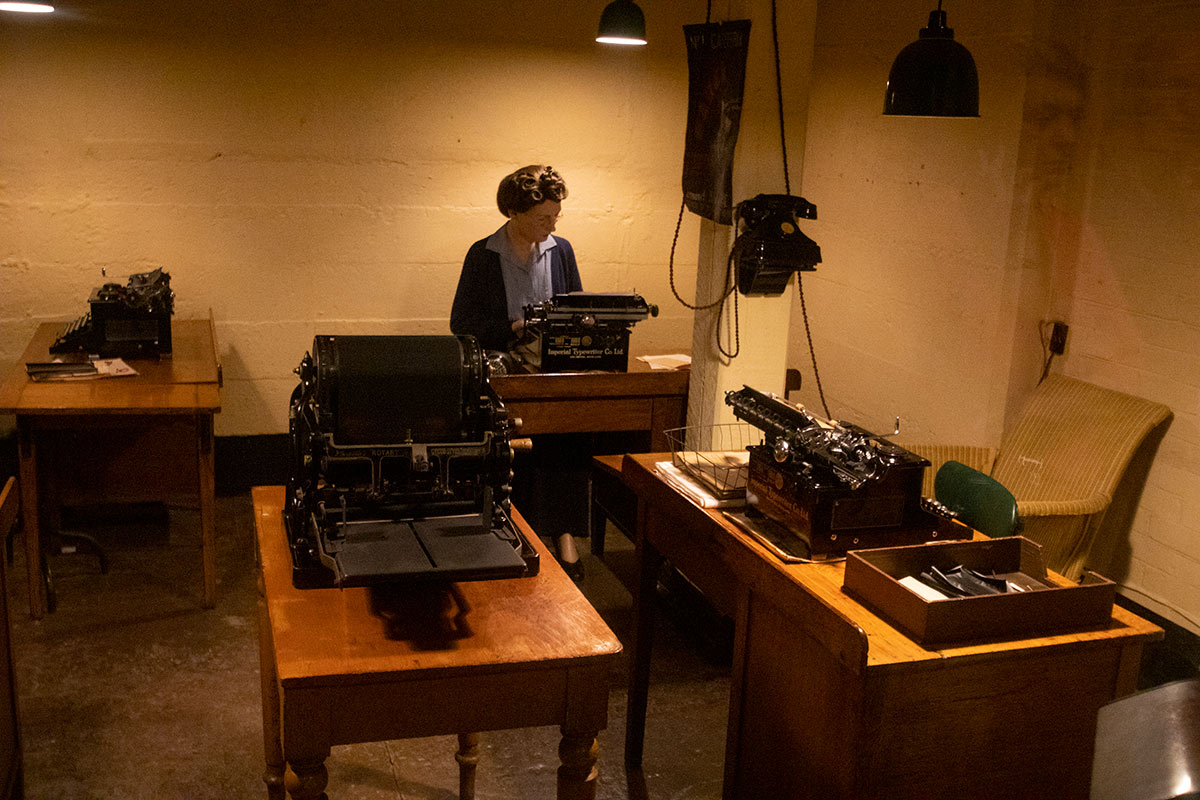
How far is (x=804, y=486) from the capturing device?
2.51 metres

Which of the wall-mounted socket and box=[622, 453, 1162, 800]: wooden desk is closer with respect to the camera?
box=[622, 453, 1162, 800]: wooden desk

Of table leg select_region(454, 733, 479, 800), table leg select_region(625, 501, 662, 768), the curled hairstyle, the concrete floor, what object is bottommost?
the concrete floor

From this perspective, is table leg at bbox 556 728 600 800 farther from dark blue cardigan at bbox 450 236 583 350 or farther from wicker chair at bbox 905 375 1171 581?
dark blue cardigan at bbox 450 236 583 350

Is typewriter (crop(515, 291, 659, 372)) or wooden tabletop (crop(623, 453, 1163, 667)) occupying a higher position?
typewriter (crop(515, 291, 659, 372))

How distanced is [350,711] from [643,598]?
1339 millimetres

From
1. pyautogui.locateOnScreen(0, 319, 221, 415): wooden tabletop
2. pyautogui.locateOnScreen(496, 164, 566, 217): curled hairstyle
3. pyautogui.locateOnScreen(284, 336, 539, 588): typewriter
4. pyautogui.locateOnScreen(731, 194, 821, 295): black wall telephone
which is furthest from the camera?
pyautogui.locateOnScreen(496, 164, 566, 217): curled hairstyle

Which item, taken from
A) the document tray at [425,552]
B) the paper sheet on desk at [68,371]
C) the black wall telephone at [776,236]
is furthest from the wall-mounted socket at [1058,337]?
the paper sheet on desk at [68,371]

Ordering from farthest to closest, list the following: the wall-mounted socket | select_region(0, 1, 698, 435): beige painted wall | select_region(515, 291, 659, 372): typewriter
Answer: select_region(0, 1, 698, 435): beige painted wall, the wall-mounted socket, select_region(515, 291, 659, 372): typewriter

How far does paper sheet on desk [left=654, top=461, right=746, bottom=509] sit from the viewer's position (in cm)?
285

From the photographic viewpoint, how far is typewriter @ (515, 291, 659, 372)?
4.31 m

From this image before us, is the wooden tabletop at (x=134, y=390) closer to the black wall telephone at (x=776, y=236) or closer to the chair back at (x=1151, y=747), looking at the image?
the black wall telephone at (x=776, y=236)

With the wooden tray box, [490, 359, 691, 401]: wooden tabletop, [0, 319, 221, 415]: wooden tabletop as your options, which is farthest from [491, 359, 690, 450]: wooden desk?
the wooden tray box

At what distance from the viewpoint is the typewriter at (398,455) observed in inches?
89.3

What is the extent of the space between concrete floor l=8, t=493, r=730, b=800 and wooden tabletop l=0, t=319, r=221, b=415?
809 mm
